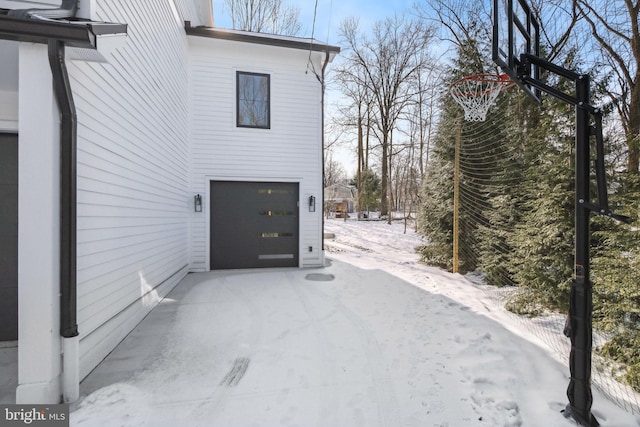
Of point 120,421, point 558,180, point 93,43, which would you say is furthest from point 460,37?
point 120,421

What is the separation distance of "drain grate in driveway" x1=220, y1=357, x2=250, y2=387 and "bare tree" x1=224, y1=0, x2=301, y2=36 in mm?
14486

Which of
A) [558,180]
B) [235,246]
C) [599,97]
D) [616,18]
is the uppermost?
[616,18]

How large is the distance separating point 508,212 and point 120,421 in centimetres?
520

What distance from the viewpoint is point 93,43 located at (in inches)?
81.6

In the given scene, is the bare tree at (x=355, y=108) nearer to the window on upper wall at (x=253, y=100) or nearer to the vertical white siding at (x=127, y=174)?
the window on upper wall at (x=253, y=100)

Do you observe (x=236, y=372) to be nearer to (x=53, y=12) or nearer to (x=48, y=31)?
(x=48, y=31)

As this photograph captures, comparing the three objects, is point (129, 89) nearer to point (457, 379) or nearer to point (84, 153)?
point (84, 153)

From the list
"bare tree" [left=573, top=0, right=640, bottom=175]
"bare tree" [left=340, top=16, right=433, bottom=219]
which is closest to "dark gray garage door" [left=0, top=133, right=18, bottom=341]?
"bare tree" [left=573, top=0, right=640, bottom=175]

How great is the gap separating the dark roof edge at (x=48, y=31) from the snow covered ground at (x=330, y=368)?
7.73 feet

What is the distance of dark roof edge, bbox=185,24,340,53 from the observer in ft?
19.4

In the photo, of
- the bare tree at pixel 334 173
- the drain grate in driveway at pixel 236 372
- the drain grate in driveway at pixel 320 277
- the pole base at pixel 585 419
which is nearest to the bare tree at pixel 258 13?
the drain grate in driveway at pixel 320 277

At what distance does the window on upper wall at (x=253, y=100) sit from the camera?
6.44 metres

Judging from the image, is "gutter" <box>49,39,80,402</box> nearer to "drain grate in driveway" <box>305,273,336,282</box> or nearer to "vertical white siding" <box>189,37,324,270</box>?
"drain grate in driveway" <box>305,273,336,282</box>

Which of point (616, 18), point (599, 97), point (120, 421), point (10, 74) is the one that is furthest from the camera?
point (616, 18)
